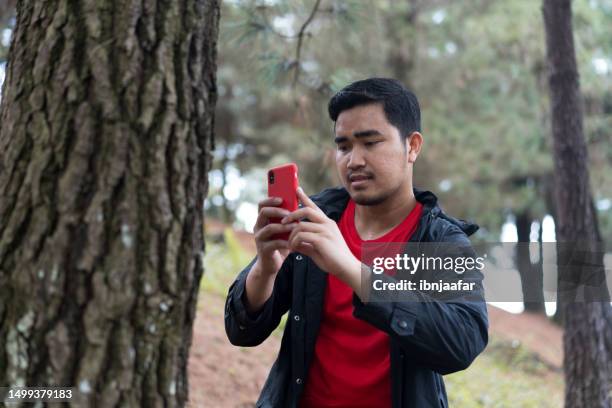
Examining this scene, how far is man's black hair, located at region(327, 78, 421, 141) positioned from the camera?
2.64 m

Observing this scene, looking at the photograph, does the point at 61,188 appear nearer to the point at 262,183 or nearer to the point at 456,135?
the point at 456,135

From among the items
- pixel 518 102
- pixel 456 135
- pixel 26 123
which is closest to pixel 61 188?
pixel 26 123

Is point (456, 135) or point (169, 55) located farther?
point (456, 135)

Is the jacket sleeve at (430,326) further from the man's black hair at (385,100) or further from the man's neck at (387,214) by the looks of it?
the man's black hair at (385,100)

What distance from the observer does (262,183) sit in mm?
16828

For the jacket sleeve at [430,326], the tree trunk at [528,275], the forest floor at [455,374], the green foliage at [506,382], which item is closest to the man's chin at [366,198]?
the jacket sleeve at [430,326]

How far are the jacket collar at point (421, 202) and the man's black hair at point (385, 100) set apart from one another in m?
0.25

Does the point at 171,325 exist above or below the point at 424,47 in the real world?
below

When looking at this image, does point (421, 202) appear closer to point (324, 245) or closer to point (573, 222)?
point (324, 245)

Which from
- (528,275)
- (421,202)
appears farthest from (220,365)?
(421,202)

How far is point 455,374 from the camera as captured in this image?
8.86 m

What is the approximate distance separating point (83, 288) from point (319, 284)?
3.35ft

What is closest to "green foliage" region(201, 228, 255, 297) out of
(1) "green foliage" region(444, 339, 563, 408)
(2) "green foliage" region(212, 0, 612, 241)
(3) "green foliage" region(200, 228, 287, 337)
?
(3) "green foliage" region(200, 228, 287, 337)

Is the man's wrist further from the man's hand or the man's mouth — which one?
the man's mouth
